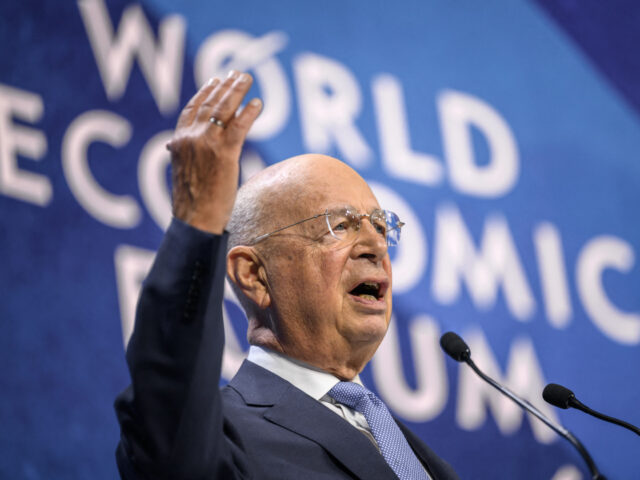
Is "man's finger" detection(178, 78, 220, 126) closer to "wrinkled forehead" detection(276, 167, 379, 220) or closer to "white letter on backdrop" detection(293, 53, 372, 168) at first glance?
"wrinkled forehead" detection(276, 167, 379, 220)

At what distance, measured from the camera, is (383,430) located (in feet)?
4.99

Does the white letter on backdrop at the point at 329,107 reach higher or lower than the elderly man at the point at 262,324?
higher

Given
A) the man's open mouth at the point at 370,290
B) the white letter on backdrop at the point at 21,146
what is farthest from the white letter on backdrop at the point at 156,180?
the man's open mouth at the point at 370,290

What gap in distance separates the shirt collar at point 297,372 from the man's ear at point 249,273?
0.12m

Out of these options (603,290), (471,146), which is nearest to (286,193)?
(471,146)

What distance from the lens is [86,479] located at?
2.22 m

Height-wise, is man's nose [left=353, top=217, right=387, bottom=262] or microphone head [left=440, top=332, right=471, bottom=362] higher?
man's nose [left=353, top=217, right=387, bottom=262]

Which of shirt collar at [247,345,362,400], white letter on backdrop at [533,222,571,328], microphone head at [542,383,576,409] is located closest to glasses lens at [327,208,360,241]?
shirt collar at [247,345,362,400]

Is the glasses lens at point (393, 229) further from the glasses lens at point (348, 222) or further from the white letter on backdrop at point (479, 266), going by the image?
the white letter on backdrop at point (479, 266)

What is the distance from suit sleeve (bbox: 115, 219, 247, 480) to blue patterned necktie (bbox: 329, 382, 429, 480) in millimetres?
548

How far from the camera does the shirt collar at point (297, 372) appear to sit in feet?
5.18

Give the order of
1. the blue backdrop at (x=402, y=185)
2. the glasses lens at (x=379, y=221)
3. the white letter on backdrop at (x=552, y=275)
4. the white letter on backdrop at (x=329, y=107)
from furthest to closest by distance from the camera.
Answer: the white letter on backdrop at (x=552, y=275) < the white letter on backdrop at (x=329, y=107) < the blue backdrop at (x=402, y=185) < the glasses lens at (x=379, y=221)

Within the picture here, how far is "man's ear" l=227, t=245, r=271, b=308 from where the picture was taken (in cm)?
171

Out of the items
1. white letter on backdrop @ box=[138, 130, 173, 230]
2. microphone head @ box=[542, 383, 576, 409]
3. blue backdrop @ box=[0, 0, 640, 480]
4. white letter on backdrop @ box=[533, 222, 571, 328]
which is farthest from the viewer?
white letter on backdrop @ box=[533, 222, 571, 328]
